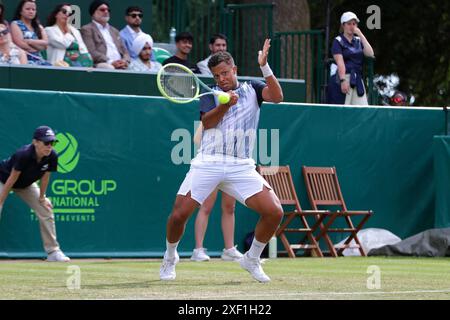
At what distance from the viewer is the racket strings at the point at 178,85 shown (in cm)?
1240

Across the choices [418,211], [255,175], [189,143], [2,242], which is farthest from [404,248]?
[255,175]

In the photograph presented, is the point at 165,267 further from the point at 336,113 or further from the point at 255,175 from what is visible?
the point at 336,113

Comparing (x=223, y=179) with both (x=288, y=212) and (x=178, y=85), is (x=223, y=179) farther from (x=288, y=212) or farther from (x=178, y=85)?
(x=288, y=212)

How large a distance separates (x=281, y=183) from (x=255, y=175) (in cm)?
697

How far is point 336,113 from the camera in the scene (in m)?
19.2

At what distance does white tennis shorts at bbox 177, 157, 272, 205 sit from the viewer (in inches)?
454

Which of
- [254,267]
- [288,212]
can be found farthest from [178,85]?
[288,212]

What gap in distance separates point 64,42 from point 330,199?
4.80 m

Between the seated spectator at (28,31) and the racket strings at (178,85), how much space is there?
5388 millimetres

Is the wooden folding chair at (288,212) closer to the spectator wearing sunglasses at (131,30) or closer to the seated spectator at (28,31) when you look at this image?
the spectator wearing sunglasses at (131,30)

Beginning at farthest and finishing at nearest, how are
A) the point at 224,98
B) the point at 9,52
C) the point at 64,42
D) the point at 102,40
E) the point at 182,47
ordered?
the point at 182,47 → the point at 102,40 → the point at 64,42 → the point at 9,52 → the point at 224,98

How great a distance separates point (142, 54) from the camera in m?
18.9

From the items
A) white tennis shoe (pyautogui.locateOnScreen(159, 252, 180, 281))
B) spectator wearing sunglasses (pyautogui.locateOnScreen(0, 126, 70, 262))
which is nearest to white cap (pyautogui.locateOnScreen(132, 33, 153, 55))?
spectator wearing sunglasses (pyautogui.locateOnScreen(0, 126, 70, 262))

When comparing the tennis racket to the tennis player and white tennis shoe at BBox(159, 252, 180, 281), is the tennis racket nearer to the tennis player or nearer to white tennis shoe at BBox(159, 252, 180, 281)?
the tennis player
